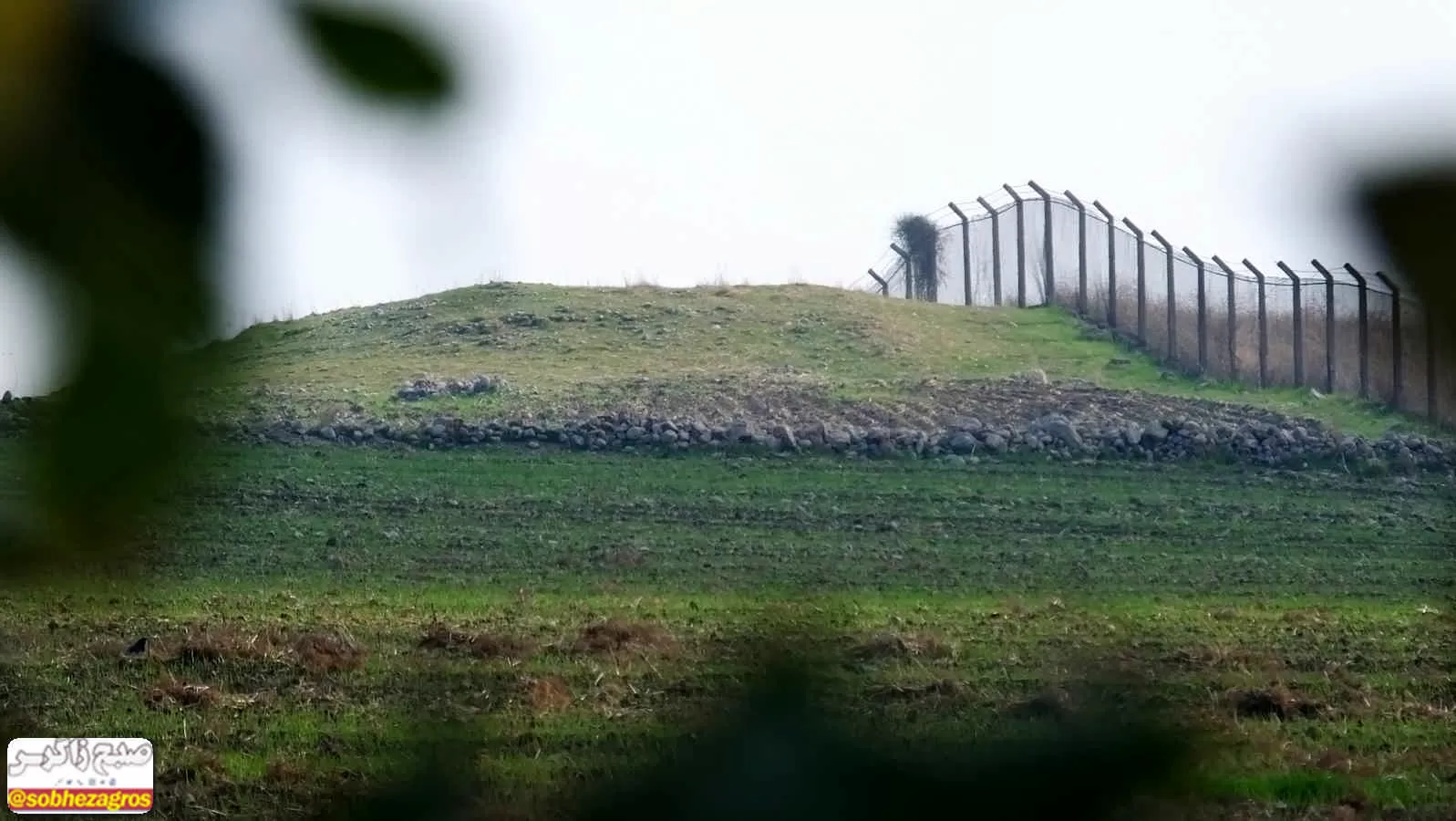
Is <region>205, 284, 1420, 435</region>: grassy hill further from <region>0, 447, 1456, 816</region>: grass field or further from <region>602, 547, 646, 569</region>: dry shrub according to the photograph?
<region>602, 547, 646, 569</region>: dry shrub

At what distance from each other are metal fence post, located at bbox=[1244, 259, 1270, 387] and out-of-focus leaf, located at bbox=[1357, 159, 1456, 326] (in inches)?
1.7

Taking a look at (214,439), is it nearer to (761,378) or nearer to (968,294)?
(968,294)

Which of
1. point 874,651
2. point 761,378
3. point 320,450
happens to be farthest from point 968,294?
point 761,378

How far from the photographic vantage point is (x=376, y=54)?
292mm

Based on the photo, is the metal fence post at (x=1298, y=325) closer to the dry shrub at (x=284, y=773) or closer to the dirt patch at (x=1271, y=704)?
the dirt patch at (x=1271, y=704)

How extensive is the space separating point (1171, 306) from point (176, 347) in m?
0.40

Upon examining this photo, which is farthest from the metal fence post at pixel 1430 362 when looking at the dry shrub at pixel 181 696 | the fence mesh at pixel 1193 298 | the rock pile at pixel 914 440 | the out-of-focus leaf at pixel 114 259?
the rock pile at pixel 914 440

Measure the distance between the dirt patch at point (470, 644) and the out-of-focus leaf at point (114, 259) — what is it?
13cm

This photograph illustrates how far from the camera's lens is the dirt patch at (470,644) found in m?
0.47

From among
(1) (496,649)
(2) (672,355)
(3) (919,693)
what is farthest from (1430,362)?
(2) (672,355)

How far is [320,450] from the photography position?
488 centimetres

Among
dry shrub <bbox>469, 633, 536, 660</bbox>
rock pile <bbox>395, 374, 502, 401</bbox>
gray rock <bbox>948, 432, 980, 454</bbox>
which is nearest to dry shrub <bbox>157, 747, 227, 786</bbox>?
dry shrub <bbox>469, 633, 536, 660</bbox>

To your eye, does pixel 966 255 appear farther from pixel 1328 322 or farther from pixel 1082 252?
pixel 1328 322

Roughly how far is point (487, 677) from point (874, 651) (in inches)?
4.4
